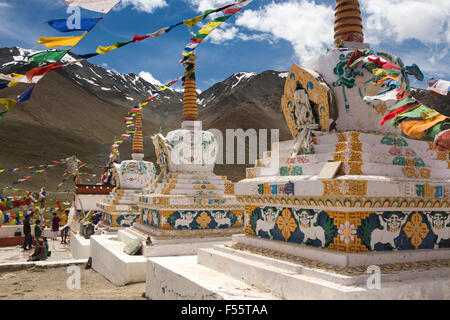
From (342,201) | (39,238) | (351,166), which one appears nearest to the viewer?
(342,201)

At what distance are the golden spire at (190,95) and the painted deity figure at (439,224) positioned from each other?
5.97m

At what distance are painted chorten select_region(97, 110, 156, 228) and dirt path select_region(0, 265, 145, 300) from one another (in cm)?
381

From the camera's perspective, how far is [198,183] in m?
8.11

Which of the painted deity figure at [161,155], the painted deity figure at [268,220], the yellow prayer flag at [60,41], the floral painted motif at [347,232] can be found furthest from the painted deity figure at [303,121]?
the painted deity figure at [161,155]

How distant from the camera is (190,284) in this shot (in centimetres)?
372

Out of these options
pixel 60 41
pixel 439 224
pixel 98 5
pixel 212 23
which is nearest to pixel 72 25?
pixel 60 41

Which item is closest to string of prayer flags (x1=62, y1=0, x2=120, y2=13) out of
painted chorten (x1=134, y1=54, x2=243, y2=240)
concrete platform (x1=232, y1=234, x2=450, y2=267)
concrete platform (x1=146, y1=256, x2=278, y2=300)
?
concrete platform (x1=146, y1=256, x2=278, y2=300)

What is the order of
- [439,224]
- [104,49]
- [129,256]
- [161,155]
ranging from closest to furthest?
[439,224], [104,49], [129,256], [161,155]

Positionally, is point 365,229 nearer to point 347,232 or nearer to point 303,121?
point 347,232

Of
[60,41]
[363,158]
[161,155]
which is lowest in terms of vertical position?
[363,158]

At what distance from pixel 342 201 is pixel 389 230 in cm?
62

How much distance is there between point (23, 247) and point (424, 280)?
527 inches

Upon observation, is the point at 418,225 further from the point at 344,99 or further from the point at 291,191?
the point at 344,99

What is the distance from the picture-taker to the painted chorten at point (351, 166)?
321 centimetres
